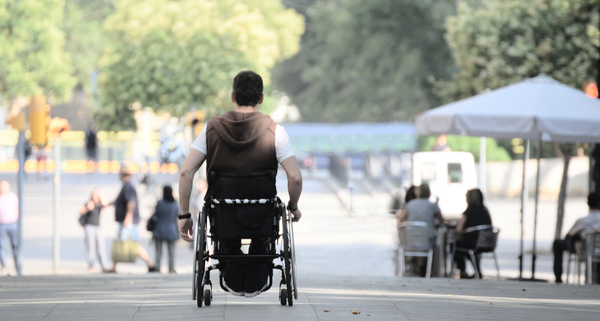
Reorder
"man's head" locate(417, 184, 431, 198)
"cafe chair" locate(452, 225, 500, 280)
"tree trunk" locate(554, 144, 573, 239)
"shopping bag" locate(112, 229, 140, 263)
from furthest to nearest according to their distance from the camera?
"tree trunk" locate(554, 144, 573, 239) → "shopping bag" locate(112, 229, 140, 263) → "man's head" locate(417, 184, 431, 198) → "cafe chair" locate(452, 225, 500, 280)

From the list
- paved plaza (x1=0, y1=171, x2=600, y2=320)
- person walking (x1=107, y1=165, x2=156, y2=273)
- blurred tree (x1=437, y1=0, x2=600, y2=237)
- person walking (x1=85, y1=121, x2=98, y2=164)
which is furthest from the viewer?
person walking (x1=85, y1=121, x2=98, y2=164)

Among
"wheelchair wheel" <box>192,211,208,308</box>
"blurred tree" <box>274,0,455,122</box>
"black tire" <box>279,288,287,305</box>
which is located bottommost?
"black tire" <box>279,288,287,305</box>

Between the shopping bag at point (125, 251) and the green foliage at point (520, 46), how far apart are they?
9859 mm

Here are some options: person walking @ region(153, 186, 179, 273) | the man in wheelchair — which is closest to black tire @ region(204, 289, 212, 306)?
the man in wheelchair

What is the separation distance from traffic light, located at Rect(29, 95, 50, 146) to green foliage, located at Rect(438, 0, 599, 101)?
10055 millimetres

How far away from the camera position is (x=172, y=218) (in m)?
13.1

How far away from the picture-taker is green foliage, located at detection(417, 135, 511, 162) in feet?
96.9

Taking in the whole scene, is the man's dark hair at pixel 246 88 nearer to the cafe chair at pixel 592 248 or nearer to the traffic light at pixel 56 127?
the cafe chair at pixel 592 248

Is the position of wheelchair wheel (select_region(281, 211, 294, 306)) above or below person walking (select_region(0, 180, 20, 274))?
above

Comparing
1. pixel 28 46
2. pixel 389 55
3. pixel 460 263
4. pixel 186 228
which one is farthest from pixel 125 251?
pixel 28 46

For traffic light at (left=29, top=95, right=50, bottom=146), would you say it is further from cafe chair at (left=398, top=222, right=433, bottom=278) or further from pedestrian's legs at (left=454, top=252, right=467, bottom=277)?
pedestrian's legs at (left=454, top=252, right=467, bottom=277)

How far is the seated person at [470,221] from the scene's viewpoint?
34.7ft

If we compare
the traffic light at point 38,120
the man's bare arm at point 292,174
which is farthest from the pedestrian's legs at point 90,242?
the man's bare arm at point 292,174

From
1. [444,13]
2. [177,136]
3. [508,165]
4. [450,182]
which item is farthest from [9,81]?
[450,182]
